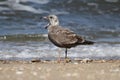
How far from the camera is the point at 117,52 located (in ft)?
34.8

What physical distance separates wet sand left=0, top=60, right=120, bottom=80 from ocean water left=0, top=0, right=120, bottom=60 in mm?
1182

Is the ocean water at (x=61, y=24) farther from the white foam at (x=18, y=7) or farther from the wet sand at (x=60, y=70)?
the wet sand at (x=60, y=70)

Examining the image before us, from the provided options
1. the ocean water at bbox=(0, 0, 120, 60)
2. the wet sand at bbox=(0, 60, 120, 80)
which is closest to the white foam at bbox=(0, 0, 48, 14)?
the ocean water at bbox=(0, 0, 120, 60)

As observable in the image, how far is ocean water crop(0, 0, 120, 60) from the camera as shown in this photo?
414 inches

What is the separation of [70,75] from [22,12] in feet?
28.9

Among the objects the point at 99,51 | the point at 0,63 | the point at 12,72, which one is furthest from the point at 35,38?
the point at 12,72

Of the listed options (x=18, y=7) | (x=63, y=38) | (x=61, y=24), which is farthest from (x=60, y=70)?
(x=18, y=7)

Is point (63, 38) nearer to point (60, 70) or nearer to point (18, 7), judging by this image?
point (60, 70)

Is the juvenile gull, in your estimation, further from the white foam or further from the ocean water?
the white foam

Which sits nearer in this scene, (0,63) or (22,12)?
(0,63)

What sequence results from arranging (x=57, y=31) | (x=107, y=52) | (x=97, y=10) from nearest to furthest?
1. (x=57, y=31)
2. (x=107, y=52)
3. (x=97, y=10)

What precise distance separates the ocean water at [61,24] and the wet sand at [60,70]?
1.18m

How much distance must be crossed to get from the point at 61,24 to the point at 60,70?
6.69 m

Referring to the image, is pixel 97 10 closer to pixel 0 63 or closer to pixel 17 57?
pixel 17 57
